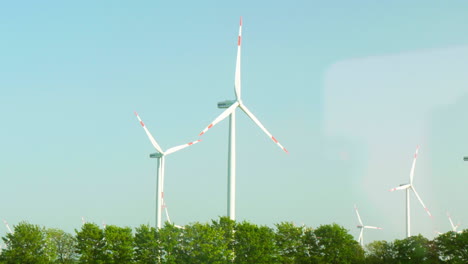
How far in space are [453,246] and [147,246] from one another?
56.4 meters

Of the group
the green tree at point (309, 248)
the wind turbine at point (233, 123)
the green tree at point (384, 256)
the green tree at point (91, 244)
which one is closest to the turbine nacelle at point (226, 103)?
the wind turbine at point (233, 123)

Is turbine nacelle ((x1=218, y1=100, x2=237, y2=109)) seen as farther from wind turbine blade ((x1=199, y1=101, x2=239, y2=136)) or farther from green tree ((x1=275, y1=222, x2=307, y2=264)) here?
green tree ((x1=275, y1=222, x2=307, y2=264))

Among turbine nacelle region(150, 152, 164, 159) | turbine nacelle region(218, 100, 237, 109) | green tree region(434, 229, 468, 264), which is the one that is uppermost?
turbine nacelle region(150, 152, 164, 159)

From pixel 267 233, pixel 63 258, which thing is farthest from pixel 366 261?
pixel 63 258

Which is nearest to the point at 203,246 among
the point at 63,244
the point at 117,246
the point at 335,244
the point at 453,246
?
the point at 117,246

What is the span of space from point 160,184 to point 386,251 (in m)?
47.8

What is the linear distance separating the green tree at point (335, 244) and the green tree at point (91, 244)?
39.3 meters

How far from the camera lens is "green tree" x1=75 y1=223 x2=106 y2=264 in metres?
115

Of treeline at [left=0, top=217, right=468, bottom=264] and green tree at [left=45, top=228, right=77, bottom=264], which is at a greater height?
green tree at [left=45, top=228, right=77, bottom=264]

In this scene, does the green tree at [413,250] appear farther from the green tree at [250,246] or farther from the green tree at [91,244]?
the green tree at [91,244]

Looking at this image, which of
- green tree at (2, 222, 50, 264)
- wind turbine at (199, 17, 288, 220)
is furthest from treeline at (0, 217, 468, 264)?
wind turbine at (199, 17, 288, 220)

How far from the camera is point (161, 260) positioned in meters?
113

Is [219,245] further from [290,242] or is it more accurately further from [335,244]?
[335,244]

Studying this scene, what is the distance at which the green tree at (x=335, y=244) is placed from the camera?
12700cm
